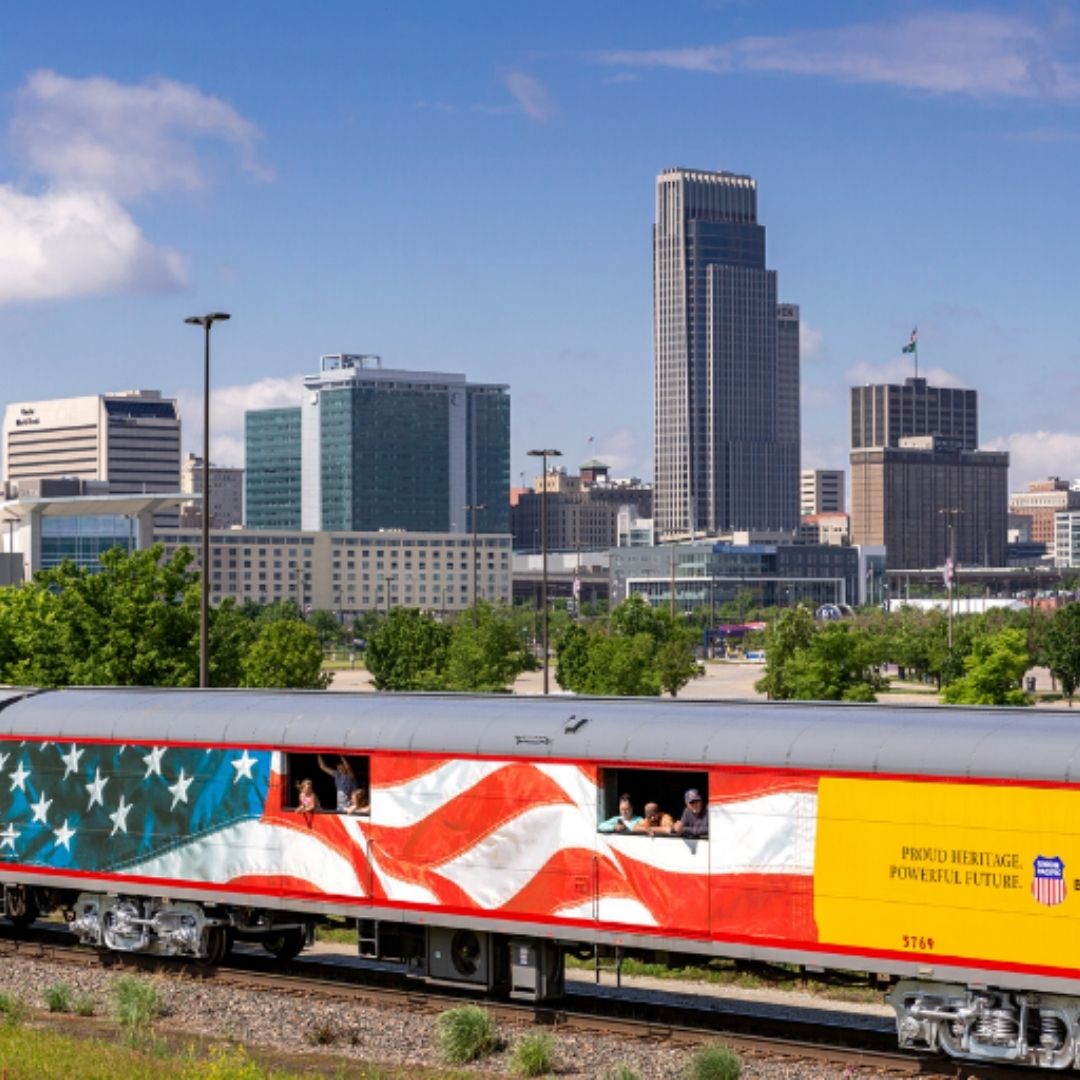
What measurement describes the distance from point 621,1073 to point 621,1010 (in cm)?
410

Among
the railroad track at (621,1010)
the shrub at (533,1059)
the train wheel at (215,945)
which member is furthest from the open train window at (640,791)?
the train wheel at (215,945)

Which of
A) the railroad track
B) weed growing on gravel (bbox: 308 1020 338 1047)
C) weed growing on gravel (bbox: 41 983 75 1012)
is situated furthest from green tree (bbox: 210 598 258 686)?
weed growing on gravel (bbox: 308 1020 338 1047)

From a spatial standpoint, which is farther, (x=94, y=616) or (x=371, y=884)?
(x=94, y=616)

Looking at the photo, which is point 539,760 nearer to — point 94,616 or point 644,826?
point 644,826

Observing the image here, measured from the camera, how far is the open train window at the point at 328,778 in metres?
23.8

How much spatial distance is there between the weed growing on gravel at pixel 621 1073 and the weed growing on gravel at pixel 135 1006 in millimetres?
5399

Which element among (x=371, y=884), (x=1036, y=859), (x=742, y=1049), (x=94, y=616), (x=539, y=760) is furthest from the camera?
(x=94, y=616)

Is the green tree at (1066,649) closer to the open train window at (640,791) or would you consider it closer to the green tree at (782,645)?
the green tree at (782,645)

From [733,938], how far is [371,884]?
16.7 ft

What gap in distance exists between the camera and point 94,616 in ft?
171

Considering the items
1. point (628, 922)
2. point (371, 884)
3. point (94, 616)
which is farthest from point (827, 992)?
point (94, 616)

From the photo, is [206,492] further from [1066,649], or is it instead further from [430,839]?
[1066,649]

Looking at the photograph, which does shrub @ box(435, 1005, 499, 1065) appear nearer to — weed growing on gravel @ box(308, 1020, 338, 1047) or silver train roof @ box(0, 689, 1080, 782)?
weed growing on gravel @ box(308, 1020, 338, 1047)

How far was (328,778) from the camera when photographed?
24250 millimetres
